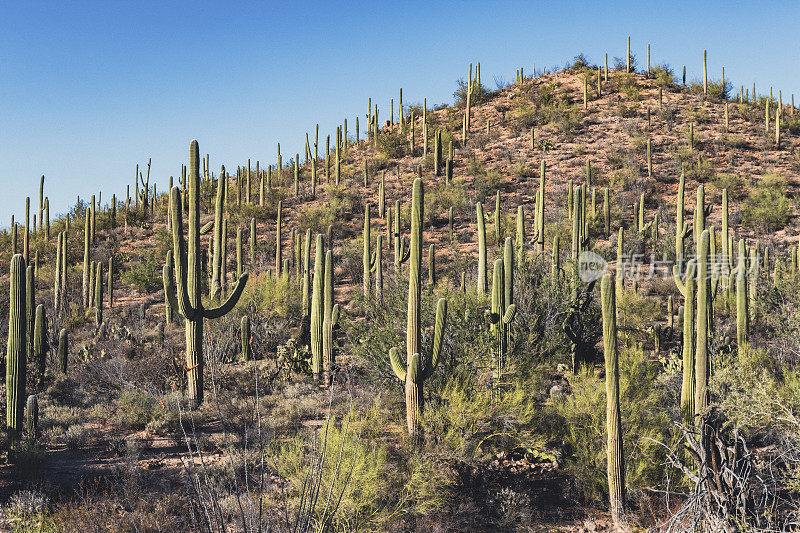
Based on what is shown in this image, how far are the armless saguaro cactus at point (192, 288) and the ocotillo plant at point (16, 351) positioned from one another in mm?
2233

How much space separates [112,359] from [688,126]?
33471 millimetres

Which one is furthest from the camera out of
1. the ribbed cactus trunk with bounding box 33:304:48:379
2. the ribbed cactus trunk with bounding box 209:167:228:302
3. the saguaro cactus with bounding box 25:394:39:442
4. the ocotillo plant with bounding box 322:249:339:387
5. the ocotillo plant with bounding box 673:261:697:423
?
the ribbed cactus trunk with bounding box 209:167:228:302

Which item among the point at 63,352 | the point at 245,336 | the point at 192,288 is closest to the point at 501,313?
the point at 192,288

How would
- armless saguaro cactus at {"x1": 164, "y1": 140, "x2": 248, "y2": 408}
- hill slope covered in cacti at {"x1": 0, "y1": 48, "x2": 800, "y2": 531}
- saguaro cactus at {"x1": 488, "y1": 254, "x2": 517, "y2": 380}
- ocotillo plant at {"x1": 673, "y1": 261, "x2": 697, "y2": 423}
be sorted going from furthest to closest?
1. saguaro cactus at {"x1": 488, "y1": 254, "x2": 517, "y2": 380}
2. armless saguaro cactus at {"x1": 164, "y1": 140, "x2": 248, "y2": 408}
3. ocotillo plant at {"x1": 673, "y1": 261, "x2": 697, "y2": 423}
4. hill slope covered in cacti at {"x1": 0, "y1": 48, "x2": 800, "y2": 531}

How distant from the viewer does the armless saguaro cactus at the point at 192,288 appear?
414 inches

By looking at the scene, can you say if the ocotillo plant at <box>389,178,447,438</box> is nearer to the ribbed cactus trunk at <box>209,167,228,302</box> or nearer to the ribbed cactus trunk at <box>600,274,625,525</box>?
the ribbed cactus trunk at <box>600,274,625,525</box>

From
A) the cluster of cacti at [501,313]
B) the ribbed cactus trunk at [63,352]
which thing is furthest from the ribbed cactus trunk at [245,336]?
the cluster of cacti at [501,313]

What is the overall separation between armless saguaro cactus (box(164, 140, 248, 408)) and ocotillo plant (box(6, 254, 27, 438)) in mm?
2233

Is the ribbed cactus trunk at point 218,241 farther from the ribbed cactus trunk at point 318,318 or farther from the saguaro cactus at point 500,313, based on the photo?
the saguaro cactus at point 500,313

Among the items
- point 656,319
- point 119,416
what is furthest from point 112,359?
point 656,319

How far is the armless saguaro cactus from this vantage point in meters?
10.5

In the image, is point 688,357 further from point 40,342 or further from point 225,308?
point 40,342

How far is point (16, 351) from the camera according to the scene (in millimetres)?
8961

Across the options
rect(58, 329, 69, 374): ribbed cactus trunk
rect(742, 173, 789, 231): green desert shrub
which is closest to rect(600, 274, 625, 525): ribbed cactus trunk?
rect(58, 329, 69, 374): ribbed cactus trunk
